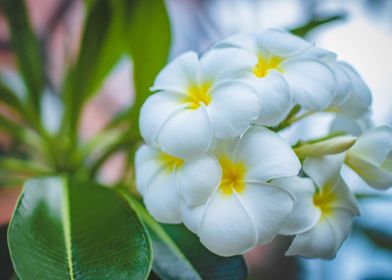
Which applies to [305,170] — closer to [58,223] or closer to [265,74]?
[265,74]

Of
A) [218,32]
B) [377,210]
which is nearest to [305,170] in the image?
[377,210]

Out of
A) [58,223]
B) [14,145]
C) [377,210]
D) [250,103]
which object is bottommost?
[377,210]

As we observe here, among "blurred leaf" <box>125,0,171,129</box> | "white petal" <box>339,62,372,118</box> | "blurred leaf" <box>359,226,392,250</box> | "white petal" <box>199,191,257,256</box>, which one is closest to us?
"white petal" <box>199,191,257,256</box>

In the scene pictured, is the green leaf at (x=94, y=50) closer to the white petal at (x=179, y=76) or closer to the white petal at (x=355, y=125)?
the white petal at (x=179, y=76)

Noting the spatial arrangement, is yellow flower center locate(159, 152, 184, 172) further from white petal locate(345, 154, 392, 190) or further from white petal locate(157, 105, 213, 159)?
white petal locate(345, 154, 392, 190)

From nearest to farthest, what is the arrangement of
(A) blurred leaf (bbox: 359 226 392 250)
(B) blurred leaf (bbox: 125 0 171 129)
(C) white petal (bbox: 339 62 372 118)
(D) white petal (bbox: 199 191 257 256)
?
(D) white petal (bbox: 199 191 257 256) < (C) white petal (bbox: 339 62 372 118) < (B) blurred leaf (bbox: 125 0 171 129) < (A) blurred leaf (bbox: 359 226 392 250)

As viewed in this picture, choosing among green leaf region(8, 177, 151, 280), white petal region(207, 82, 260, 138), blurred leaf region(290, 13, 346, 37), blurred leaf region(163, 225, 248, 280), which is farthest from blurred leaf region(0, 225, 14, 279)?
blurred leaf region(290, 13, 346, 37)

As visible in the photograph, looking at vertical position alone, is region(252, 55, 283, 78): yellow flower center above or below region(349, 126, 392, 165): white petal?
above
